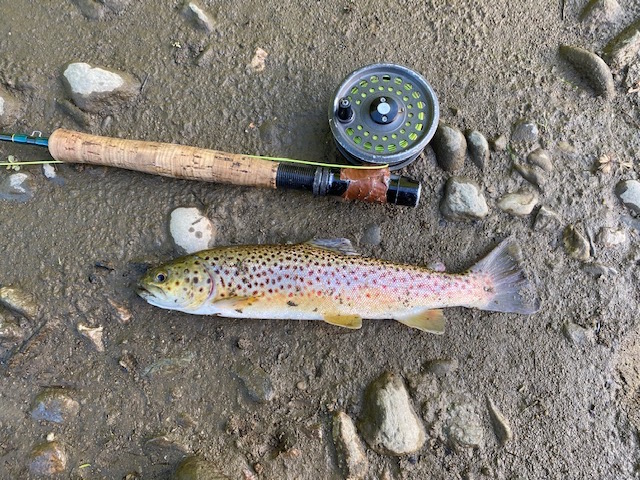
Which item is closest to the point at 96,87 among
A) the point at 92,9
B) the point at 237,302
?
the point at 92,9

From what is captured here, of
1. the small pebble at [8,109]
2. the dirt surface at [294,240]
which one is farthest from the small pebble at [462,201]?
the small pebble at [8,109]

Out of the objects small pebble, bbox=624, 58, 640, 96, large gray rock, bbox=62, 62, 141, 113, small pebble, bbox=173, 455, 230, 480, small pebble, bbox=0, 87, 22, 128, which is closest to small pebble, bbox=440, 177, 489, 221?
small pebble, bbox=624, 58, 640, 96

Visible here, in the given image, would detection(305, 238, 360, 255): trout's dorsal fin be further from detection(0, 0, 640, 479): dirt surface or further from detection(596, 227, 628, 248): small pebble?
detection(596, 227, 628, 248): small pebble

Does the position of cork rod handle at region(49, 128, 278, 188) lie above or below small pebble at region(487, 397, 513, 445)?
above

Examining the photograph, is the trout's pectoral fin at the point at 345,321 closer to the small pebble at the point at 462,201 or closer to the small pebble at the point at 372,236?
the small pebble at the point at 372,236

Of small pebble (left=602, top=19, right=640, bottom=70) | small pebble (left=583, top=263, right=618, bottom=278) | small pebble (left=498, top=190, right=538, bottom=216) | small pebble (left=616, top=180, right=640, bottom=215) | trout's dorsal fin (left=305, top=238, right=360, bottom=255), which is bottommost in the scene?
trout's dorsal fin (left=305, top=238, right=360, bottom=255)

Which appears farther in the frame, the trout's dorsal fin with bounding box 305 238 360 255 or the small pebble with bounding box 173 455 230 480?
the trout's dorsal fin with bounding box 305 238 360 255

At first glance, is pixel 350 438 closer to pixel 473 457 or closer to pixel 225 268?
pixel 473 457
